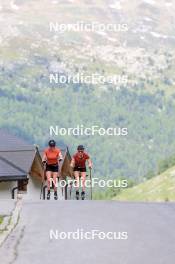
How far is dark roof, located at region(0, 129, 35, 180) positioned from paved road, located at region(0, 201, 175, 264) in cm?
→ 2799

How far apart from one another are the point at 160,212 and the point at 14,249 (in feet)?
20.2

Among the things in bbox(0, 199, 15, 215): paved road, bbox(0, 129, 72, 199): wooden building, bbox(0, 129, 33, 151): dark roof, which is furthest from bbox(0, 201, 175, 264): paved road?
bbox(0, 129, 33, 151): dark roof

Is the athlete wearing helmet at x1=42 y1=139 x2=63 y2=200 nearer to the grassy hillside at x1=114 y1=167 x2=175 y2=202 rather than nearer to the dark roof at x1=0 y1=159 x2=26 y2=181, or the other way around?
the dark roof at x1=0 y1=159 x2=26 y2=181

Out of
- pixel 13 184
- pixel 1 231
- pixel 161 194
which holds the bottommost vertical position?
pixel 161 194

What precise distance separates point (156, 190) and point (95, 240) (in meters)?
161

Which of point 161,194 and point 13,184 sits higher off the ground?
point 13,184

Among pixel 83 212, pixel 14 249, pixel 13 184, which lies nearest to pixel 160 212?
pixel 83 212

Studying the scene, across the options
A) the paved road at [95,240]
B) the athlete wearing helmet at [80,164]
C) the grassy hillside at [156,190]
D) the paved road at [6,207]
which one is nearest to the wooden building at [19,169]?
the athlete wearing helmet at [80,164]

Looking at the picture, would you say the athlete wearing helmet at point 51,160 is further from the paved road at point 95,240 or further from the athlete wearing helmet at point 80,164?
the paved road at point 95,240

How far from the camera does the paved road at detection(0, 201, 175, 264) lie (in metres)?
12.2

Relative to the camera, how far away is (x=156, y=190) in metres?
174

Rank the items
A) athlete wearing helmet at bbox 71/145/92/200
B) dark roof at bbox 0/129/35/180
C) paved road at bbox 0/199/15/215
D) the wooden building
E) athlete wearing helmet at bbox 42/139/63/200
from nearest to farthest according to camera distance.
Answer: paved road at bbox 0/199/15/215
athlete wearing helmet at bbox 42/139/63/200
athlete wearing helmet at bbox 71/145/92/200
the wooden building
dark roof at bbox 0/129/35/180

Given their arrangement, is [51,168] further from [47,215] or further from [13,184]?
[13,184]

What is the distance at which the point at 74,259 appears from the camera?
477 inches
